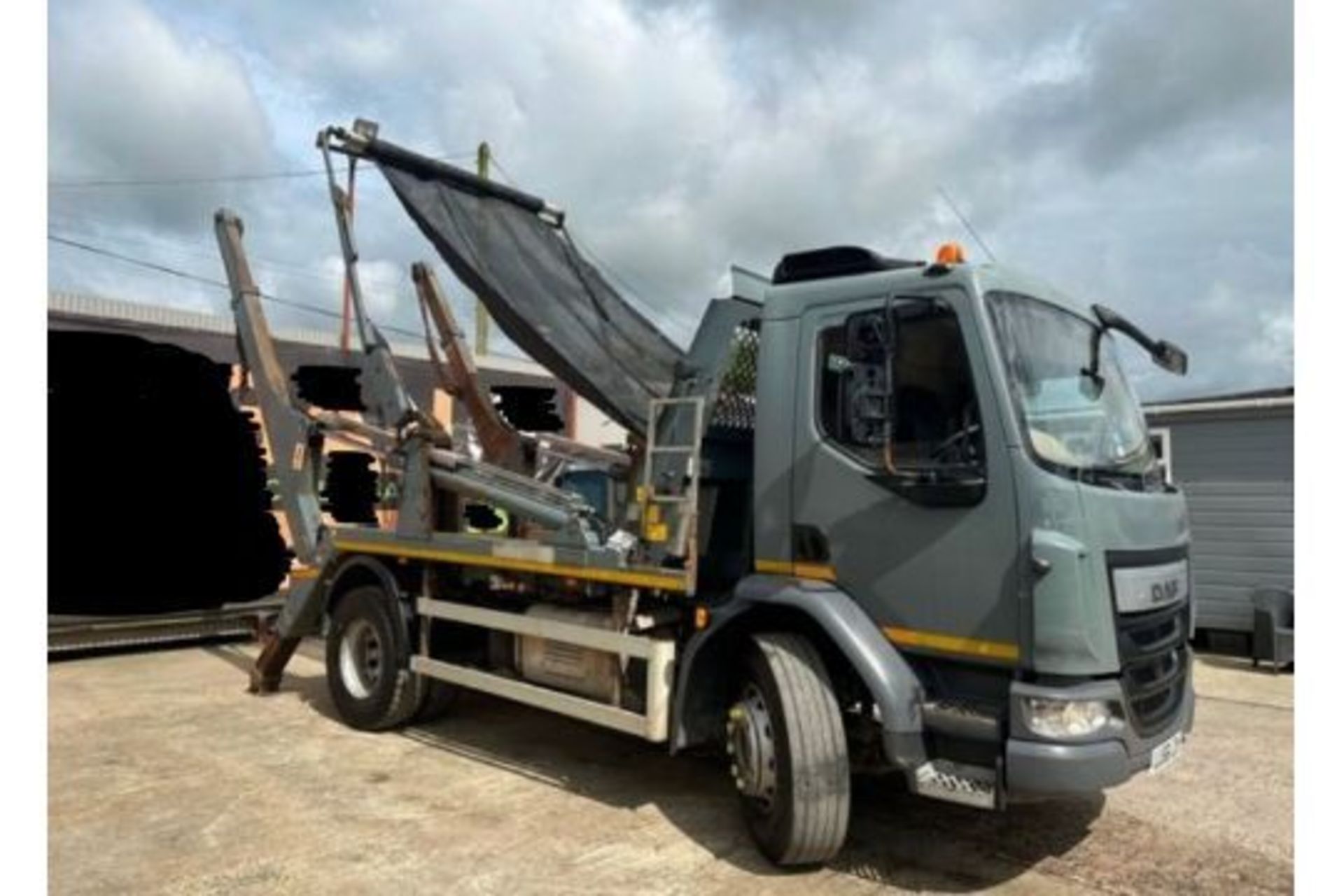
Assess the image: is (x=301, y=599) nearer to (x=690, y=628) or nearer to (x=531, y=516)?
(x=531, y=516)

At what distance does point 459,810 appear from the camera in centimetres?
518

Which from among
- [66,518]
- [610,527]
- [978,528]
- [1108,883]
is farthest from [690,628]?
[66,518]

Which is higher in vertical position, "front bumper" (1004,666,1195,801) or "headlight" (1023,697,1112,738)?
"headlight" (1023,697,1112,738)

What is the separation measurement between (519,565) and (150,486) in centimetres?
712

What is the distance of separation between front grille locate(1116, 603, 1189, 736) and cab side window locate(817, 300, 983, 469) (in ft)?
3.22

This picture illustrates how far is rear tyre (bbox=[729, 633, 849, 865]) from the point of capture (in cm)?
427

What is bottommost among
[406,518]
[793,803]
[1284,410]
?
[793,803]

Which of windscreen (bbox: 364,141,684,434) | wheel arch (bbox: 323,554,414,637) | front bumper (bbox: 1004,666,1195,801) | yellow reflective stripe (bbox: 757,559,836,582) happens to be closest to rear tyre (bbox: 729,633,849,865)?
yellow reflective stripe (bbox: 757,559,836,582)

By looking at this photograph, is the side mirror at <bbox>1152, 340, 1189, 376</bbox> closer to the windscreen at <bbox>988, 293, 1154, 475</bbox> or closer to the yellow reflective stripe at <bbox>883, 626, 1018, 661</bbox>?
Result: the windscreen at <bbox>988, 293, 1154, 475</bbox>

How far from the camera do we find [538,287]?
20.8 ft

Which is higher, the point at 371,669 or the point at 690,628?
the point at 690,628

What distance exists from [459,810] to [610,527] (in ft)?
5.67

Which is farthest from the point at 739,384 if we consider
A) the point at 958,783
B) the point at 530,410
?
the point at 530,410

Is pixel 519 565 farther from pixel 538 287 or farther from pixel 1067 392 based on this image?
pixel 1067 392
